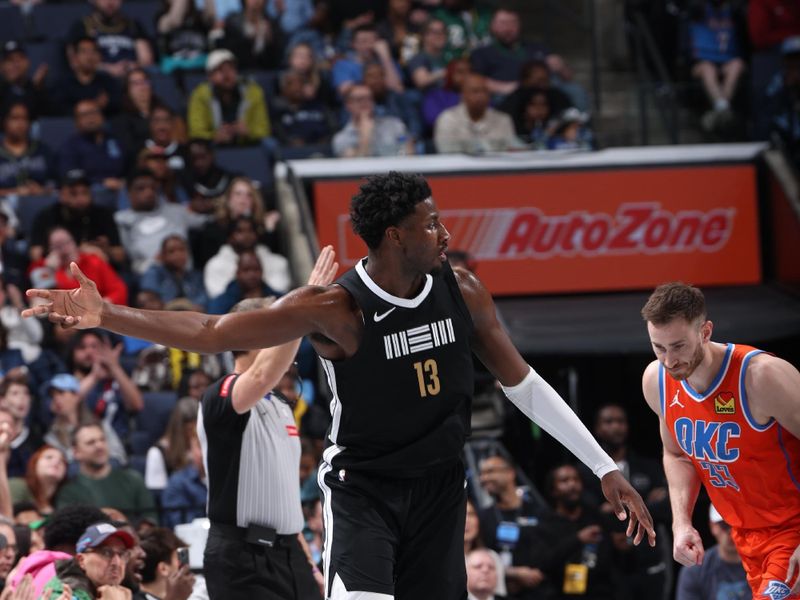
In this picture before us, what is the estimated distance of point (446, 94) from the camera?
13.9 m

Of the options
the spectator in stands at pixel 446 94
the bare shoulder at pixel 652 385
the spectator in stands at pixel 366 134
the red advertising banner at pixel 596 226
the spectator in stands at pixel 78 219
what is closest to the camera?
the bare shoulder at pixel 652 385

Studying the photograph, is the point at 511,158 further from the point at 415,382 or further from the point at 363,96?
the point at 415,382

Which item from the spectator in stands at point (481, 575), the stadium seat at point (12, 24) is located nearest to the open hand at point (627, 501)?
the spectator in stands at point (481, 575)

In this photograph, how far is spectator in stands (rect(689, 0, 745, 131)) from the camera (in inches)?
566

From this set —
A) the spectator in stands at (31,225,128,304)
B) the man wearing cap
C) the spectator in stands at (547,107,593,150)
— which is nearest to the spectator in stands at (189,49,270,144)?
the spectator in stands at (31,225,128,304)

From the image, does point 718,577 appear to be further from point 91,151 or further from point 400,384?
point 91,151

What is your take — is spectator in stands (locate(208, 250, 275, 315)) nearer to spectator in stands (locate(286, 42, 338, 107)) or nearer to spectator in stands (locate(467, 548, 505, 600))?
spectator in stands (locate(286, 42, 338, 107))

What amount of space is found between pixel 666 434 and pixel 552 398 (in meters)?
0.94

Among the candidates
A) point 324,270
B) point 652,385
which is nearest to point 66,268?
point 324,270

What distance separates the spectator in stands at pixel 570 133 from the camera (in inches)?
520

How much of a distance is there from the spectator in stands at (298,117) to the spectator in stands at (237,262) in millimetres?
1538

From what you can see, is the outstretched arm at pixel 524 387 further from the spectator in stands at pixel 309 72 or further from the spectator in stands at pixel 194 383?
the spectator in stands at pixel 309 72

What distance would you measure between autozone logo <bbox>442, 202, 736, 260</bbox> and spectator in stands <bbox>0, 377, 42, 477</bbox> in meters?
4.35

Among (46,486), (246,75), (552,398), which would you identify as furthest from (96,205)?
(552,398)
